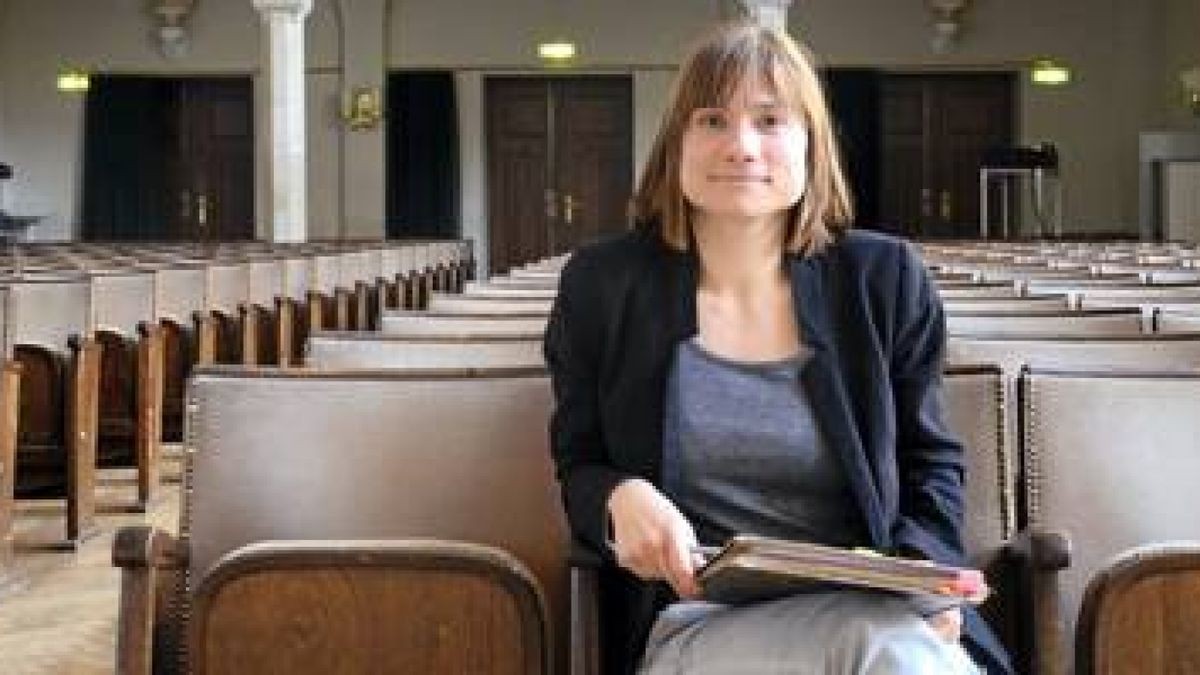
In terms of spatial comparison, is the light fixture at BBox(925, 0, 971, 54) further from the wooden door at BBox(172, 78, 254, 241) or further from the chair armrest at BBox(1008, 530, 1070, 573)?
the chair armrest at BBox(1008, 530, 1070, 573)

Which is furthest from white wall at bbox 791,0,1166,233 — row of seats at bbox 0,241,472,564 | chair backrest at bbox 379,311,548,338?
chair backrest at bbox 379,311,548,338

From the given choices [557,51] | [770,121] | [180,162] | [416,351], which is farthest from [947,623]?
[180,162]

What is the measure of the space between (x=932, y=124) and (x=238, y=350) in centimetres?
1562

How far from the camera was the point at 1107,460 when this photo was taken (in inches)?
103

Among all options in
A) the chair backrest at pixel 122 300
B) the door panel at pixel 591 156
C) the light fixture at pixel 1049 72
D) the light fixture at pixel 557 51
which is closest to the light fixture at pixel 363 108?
the light fixture at pixel 557 51

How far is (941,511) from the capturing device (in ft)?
7.50

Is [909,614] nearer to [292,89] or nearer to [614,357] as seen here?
[614,357]

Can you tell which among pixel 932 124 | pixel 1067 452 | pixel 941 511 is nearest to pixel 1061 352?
pixel 1067 452

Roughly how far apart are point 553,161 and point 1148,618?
20558 millimetres

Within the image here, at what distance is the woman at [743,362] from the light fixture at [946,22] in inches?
778

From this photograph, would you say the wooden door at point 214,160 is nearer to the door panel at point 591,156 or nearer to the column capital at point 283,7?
the door panel at point 591,156

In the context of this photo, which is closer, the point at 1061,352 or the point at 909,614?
the point at 909,614

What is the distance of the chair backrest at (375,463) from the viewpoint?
2.66 m

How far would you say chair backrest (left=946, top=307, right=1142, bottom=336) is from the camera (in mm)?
3975
